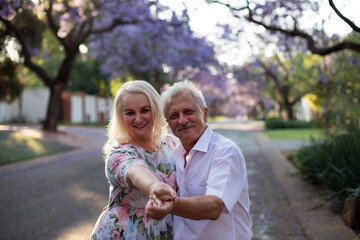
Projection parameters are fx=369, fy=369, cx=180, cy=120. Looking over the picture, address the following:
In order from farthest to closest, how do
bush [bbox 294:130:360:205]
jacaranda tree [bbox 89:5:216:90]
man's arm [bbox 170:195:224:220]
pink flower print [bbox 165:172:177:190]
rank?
jacaranda tree [bbox 89:5:216:90], bush [bbox 294:130:360:205], pink flower print [bbox 165:172:177:190], man's arm [bbox 170:195:224:220]

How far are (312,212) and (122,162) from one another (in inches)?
164

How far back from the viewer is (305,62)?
36.4 metres

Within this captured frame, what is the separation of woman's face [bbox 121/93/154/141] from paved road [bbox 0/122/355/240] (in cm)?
290

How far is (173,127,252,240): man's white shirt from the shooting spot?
192 centimetres

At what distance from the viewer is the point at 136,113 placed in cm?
234

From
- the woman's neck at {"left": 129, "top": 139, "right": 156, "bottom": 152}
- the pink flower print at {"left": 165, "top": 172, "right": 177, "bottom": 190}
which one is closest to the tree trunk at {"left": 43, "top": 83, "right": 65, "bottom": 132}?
the woman's neck at {"left": 129, "top": 139, "right": 156, "bottom": 152}

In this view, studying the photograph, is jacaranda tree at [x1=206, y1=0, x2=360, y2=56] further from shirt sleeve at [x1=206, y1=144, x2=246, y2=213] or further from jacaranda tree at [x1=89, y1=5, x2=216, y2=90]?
jacaranda tree at [x1=89, y1=5, x2=216, y2=90]

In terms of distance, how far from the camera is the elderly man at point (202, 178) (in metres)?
1.78

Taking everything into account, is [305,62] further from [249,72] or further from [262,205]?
[262,205]

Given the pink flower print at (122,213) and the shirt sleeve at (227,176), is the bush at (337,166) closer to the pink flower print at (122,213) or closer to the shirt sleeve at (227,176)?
the shirt sleeve at (227,176)

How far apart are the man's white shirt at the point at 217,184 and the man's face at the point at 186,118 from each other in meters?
0.08

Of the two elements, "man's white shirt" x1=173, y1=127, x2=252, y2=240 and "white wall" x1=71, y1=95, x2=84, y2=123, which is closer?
"man's white shirt" x1=173, y1=127, x2=252, y2=240

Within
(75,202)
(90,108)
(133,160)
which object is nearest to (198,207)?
(133,160)

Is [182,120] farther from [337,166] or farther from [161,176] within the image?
[337,166]
